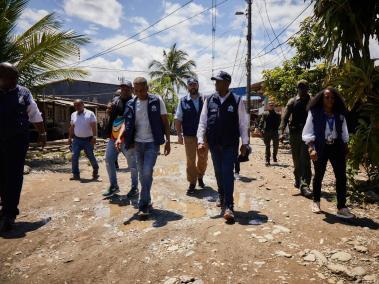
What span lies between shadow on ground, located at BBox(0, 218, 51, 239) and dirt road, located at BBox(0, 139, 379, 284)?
0.01m

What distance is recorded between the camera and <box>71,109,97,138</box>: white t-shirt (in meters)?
7.70

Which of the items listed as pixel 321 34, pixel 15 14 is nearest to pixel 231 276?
pixel 321 34

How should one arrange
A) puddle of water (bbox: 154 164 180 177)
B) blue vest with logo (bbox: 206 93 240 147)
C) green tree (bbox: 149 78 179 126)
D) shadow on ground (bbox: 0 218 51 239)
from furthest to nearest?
green tree (bbox: 149 78 179 126) < puddle of water (bbox: 154 164 180 177) < blue vest with logo (bbox: 206 93 240 147) < shadow on ground (bbox: 0 218 51 239)

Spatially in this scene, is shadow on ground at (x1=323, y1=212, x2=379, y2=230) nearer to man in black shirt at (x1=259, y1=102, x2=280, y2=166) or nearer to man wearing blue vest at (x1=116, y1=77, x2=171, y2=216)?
man wearing blue vest at (x1=116, y1=77, x2=171, y2=216)

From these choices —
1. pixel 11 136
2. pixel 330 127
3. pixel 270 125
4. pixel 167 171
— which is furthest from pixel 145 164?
pixel 270 125

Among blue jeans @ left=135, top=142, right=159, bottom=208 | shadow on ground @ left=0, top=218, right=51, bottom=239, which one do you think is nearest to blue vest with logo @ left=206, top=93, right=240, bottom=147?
blue jeans @ left=135, top=142, right=159, bottom=208

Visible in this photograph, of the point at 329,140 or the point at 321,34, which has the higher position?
the point at 321,34

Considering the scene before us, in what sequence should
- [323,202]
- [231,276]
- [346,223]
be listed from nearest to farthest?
[231,276]
[346,223]
[323,202]

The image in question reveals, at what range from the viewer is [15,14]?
1025 cm

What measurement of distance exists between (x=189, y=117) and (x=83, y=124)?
2740 millimetres

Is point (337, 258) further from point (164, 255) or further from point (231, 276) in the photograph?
point (164, 255)

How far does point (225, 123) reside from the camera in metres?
4.56

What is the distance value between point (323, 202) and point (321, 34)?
2.63 meters

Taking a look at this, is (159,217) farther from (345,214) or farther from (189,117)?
(345,214)
